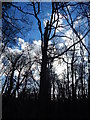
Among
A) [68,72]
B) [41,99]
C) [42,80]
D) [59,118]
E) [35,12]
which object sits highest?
[35,12]

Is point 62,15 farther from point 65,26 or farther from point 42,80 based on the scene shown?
point 42,80

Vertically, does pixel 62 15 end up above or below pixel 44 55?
above

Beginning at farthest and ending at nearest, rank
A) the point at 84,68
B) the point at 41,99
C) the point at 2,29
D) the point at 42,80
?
the point at 84,68
the point at 42,80
the point at 41,99
the point at 2,29

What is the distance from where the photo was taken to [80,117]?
23.8 feet

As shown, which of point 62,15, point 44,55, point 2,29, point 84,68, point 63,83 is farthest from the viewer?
point 63,83

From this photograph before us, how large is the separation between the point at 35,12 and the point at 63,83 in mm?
21653

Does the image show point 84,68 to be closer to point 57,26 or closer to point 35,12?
point 57,26

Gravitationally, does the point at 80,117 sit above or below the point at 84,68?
below

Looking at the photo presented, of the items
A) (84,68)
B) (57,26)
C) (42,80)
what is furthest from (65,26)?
(84,68)

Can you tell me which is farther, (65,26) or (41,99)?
(65,26)

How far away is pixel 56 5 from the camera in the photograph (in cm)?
810

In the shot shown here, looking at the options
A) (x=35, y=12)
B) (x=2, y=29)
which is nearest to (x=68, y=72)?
(x=35, y=12)

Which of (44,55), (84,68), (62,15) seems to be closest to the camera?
(44,55)

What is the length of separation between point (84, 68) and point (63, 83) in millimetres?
6832
